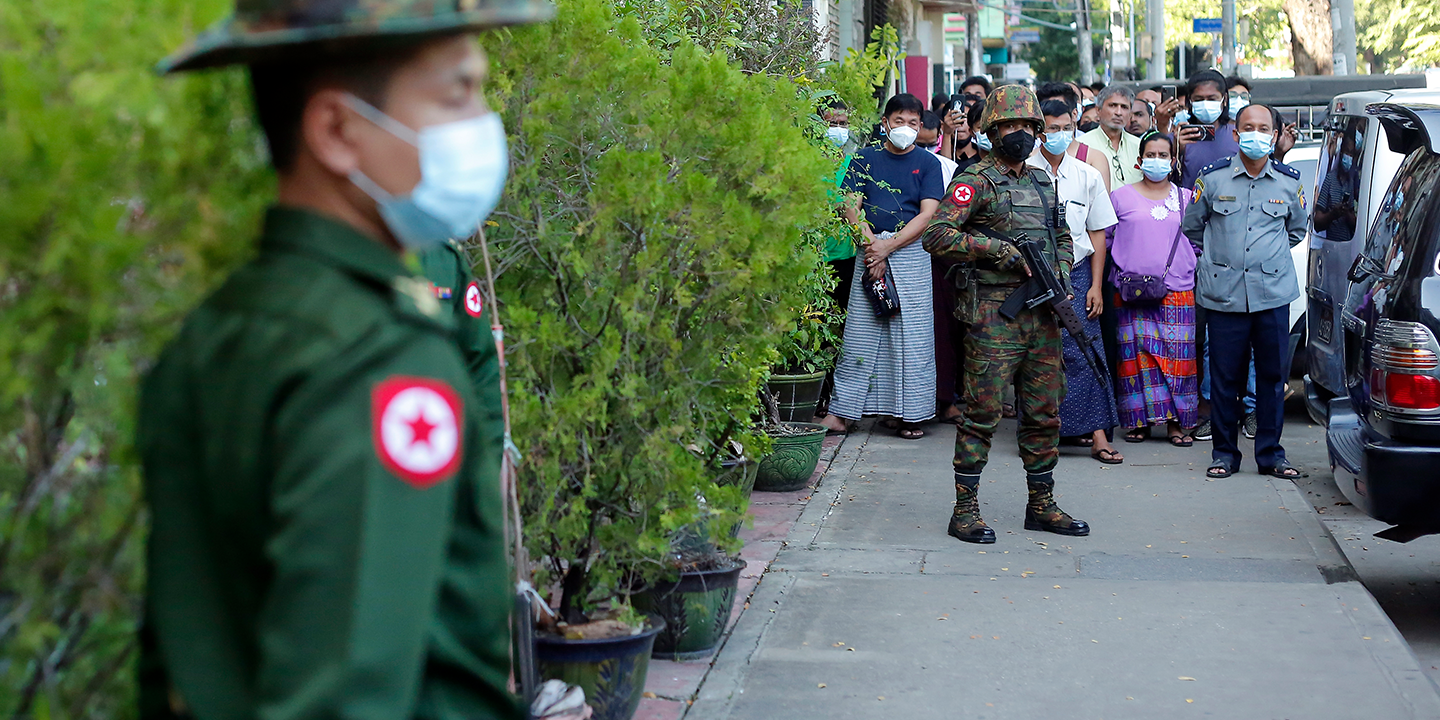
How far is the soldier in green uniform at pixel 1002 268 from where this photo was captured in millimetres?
6449

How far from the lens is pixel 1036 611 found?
560cm

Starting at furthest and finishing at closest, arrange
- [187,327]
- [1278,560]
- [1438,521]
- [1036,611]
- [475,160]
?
[1278,560] < [1036,611] < [1438,521] < [475,160] < [187,327]

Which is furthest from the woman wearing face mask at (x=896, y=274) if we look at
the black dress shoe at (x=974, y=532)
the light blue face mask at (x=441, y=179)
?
the light blue face mask at (x=441, y=179)

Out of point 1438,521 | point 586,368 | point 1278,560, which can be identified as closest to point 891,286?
point 1278,560

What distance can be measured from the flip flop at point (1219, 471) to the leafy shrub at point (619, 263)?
179 inches

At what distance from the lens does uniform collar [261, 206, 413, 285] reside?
4.68 feet

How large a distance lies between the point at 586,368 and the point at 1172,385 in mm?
5884

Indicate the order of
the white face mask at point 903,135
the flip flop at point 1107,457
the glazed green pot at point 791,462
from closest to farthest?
the glazed green pot at point 791,462, the flip flop at point 1107,457, the white face mask at point 903,135

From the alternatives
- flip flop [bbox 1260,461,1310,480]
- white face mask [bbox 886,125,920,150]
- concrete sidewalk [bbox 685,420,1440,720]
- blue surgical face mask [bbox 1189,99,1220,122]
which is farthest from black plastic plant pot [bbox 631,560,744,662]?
blue surgical face mask [bbox 1189,99,1220,122]

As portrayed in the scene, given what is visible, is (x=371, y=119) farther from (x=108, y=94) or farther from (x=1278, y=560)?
(x=1278, y=560)

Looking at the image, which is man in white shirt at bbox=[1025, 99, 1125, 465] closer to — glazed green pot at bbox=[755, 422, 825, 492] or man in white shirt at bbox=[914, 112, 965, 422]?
man in white shirt at bbox=[914, 112, 965, 422]

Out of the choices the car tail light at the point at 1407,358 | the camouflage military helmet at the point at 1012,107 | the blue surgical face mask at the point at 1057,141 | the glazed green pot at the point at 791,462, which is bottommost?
the glazed green pot at the point at 791,462

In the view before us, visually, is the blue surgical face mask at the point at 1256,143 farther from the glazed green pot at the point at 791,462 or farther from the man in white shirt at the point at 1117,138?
the glazed green pot at the point at 791,462

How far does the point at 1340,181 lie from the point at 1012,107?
2.31 metres
